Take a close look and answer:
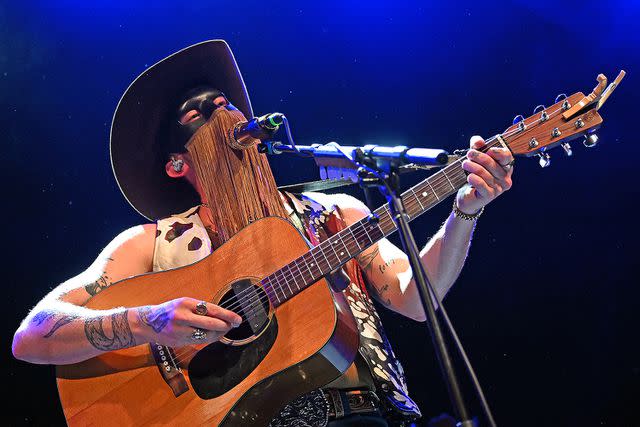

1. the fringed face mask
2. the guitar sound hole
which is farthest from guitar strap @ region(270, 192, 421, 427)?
the fringed face mask

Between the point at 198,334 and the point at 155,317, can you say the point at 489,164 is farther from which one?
the point at 155,317

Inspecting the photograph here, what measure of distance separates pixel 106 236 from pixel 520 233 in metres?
2.87

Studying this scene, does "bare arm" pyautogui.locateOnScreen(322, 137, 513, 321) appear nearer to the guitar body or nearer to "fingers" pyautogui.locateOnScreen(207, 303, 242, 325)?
the guitar body

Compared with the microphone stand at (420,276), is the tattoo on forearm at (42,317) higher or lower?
higher

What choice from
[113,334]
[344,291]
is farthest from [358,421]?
[113,334]

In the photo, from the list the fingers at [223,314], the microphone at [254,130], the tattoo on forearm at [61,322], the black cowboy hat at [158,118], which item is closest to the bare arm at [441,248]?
the microphone at [254,130]

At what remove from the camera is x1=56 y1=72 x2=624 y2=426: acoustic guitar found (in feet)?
7.73

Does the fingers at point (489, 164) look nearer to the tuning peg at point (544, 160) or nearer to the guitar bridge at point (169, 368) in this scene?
the tuning peg at point (544, 160)

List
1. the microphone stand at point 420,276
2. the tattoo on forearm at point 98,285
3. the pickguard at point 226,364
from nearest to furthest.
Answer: the microphone stand at point 420,276 < the pickguard at point 226,364 < the tattoo on forearm at point 98,285

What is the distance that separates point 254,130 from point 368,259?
107 cm

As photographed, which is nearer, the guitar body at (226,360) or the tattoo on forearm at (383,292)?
the guitar body at (226,360)

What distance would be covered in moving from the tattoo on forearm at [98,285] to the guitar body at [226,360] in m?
0.07

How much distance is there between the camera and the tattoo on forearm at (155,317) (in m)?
2.36

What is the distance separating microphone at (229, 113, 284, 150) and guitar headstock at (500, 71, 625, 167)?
936 millimetres
